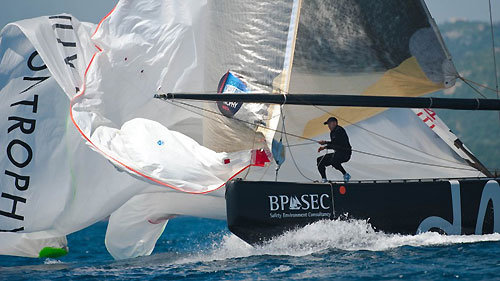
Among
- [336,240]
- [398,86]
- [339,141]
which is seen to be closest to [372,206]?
[336,240]

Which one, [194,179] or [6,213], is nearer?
[194,179]

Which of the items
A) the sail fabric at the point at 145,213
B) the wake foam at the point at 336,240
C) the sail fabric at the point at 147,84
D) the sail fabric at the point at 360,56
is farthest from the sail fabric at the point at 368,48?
the sail fabric at the point at 145,213

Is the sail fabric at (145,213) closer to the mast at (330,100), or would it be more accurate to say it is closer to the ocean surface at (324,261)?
the ocean surface at (324,261)

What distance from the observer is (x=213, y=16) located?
37.2 ft

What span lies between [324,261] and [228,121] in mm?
2750

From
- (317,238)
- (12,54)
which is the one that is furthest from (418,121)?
(12,54)

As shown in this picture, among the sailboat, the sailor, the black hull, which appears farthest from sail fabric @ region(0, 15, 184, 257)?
the sailor

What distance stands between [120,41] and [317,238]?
170 inches

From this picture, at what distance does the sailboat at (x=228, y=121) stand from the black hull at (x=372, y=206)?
0.02 metres

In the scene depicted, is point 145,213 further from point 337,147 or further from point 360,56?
point 360,56

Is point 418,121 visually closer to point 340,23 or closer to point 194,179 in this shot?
point 340,23

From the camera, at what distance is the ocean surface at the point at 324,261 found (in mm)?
7992

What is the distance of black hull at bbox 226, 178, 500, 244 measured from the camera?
956 centimetres

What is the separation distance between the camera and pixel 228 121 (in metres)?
10.7
